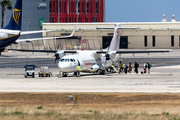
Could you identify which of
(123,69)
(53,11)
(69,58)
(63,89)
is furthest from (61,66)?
(53,11)

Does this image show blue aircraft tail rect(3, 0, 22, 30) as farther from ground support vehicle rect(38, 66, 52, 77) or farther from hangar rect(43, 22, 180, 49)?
ground support vehicle rect(38, 66, 52, 77)

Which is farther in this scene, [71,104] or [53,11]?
[53,11]

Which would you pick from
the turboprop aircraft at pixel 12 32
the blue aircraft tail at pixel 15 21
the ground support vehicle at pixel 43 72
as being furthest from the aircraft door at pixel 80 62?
the blue aircraft tail at pixel 15 21

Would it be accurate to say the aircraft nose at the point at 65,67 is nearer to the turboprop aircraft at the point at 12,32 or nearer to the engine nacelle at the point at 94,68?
the engine nacelle at the point at 94,68

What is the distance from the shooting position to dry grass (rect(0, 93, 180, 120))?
20125mm

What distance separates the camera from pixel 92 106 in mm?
25766

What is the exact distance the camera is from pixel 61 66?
44.1 meters

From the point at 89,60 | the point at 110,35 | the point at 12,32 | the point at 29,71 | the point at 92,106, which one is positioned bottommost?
the point at 92,106

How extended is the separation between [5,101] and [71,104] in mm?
5671

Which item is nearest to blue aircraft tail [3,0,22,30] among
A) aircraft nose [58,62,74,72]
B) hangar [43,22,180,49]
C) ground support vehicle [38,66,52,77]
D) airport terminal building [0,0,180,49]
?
airport terminal building [0,0,180,49]

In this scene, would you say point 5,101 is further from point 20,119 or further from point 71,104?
point 20,119

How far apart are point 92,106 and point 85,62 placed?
872 inches

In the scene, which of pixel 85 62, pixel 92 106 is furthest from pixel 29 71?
pixel 92 106

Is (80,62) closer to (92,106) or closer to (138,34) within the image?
(92,106)
